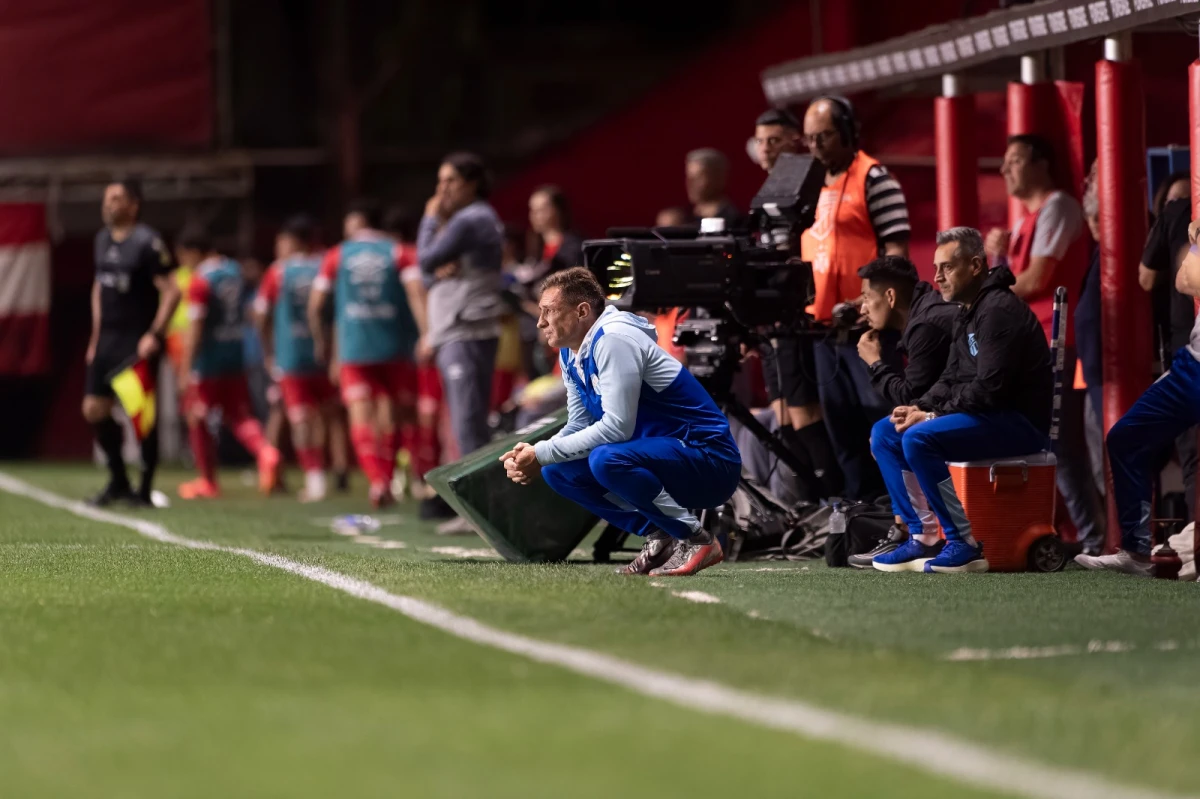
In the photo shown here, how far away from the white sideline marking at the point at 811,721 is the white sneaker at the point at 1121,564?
10.6 ft

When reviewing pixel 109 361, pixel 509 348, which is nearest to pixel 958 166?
pixel 109 361

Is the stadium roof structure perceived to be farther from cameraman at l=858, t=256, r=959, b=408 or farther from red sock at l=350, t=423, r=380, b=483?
red sock at l=350, t=423, r=380, b=483

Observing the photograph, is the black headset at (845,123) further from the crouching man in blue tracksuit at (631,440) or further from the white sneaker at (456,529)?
the white sneaker at (456,529)

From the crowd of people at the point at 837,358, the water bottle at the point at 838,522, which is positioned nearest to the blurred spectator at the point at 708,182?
the crowd of people at the point at 837,358

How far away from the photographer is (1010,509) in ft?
29.7

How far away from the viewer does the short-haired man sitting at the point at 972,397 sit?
8766 mm

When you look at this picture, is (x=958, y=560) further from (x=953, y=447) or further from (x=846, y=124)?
(x=846, y=124)

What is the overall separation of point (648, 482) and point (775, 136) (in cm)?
306

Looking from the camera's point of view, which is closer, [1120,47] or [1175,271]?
[1175,271]

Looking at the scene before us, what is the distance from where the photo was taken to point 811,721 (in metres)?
5.18

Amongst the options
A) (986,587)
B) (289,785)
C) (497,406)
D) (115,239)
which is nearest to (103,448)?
(115,239)

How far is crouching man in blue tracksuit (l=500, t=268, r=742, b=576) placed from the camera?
329 inches

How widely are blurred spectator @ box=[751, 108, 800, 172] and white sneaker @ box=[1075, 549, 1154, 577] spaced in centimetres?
284

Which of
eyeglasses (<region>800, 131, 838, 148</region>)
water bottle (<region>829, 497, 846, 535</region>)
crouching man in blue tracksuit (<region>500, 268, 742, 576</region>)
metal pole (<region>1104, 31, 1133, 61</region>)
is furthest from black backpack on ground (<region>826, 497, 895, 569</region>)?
metal pole (<region>1104, 31, 1133, 61</region>)
